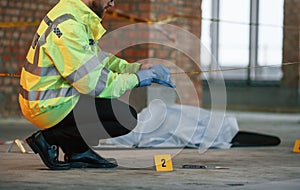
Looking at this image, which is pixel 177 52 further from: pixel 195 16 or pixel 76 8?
pixel 76 8

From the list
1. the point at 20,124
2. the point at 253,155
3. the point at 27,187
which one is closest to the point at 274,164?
the point at 253,155

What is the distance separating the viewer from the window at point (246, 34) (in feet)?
62.6

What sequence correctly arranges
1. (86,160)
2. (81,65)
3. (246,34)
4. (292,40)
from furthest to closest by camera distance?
(246,34)
(292,40)
(86,160)
(81,65)

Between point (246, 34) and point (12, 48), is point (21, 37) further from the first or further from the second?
point (246, 34)

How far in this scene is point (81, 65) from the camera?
205 inches

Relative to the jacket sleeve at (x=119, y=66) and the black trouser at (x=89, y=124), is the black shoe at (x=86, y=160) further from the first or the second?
the jacket sleeve at (x=119, y=66)

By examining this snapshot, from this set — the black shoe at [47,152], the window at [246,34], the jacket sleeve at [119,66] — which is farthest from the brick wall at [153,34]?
the window at [246,34]

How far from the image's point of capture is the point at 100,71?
5262 millimetres

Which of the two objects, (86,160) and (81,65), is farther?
(86,160)

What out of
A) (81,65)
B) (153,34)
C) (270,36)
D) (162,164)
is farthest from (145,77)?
(270,36)

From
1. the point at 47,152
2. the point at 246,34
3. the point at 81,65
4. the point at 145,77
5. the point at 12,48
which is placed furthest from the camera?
the point at 246,34

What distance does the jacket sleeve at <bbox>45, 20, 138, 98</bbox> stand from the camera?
5223 mm

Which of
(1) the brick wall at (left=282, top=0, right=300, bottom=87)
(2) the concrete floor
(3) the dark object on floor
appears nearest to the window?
(1) the brick wall at (left=282, top=0, right=300, bottom=87)

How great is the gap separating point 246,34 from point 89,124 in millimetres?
14291
